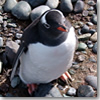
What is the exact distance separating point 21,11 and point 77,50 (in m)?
0.78

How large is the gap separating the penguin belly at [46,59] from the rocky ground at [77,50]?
0.24 metres

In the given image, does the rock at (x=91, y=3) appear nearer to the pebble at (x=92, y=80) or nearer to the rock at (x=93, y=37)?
the rock at (x=93, y=37)

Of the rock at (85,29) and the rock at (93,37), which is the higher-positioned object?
the rock at (85,29)

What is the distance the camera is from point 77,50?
2.58m

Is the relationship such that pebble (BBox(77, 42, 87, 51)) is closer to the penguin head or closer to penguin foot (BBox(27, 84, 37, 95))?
penguin foot (BBox(27, 84, 37, 95))

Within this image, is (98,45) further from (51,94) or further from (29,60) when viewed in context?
(29,60)

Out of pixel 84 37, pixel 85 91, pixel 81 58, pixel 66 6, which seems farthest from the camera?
pixel 66 6

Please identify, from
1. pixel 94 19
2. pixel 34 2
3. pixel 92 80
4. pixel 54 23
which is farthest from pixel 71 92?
pixel 34 2

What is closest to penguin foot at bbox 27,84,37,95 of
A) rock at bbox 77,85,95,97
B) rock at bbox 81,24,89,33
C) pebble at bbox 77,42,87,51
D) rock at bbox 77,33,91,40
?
rock at bbox 77,85,95,97

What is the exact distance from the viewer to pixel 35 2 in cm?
296

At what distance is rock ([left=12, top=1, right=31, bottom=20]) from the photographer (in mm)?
2818

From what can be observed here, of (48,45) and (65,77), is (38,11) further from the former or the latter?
(48,45)

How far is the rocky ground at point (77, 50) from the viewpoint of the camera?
2268 millimetres

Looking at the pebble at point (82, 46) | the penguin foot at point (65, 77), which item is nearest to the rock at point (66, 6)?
the pebble at point (82, 46)
